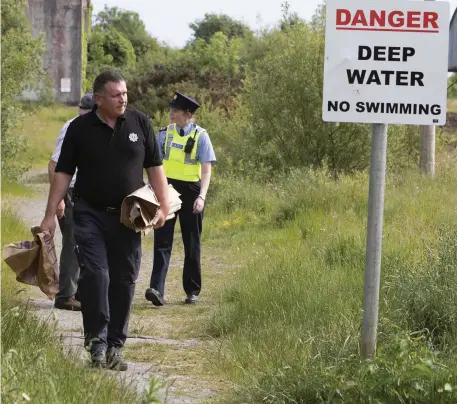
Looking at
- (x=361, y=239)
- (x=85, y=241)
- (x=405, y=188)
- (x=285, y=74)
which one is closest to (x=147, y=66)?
(x=285, y=74)

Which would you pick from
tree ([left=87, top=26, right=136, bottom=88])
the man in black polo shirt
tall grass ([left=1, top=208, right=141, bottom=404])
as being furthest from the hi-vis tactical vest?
tree ([left=87, top=26, right=136, bottom=88])

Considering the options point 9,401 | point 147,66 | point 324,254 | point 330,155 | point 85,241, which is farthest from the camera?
point 147,66

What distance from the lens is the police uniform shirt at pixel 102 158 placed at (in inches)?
278

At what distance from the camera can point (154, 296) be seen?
9961mm

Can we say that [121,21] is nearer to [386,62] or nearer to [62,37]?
[62,37]

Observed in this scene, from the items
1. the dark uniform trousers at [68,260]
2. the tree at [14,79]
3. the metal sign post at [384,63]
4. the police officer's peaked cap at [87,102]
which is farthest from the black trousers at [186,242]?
the tree at [14,79]

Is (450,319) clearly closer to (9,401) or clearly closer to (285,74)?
(9,401)

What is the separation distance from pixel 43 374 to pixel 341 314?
267 cm

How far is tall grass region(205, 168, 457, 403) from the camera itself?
539 centimetres

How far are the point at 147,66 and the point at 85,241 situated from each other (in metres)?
43.4

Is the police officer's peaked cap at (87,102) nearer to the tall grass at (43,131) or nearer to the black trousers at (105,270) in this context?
the black trousers at (105,270)

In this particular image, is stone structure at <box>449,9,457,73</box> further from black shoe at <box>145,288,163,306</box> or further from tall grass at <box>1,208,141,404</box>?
tall grass at <box>1,208,141,404</box>

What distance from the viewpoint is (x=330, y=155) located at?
19938mm

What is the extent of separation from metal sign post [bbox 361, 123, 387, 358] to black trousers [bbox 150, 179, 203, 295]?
4260mm
